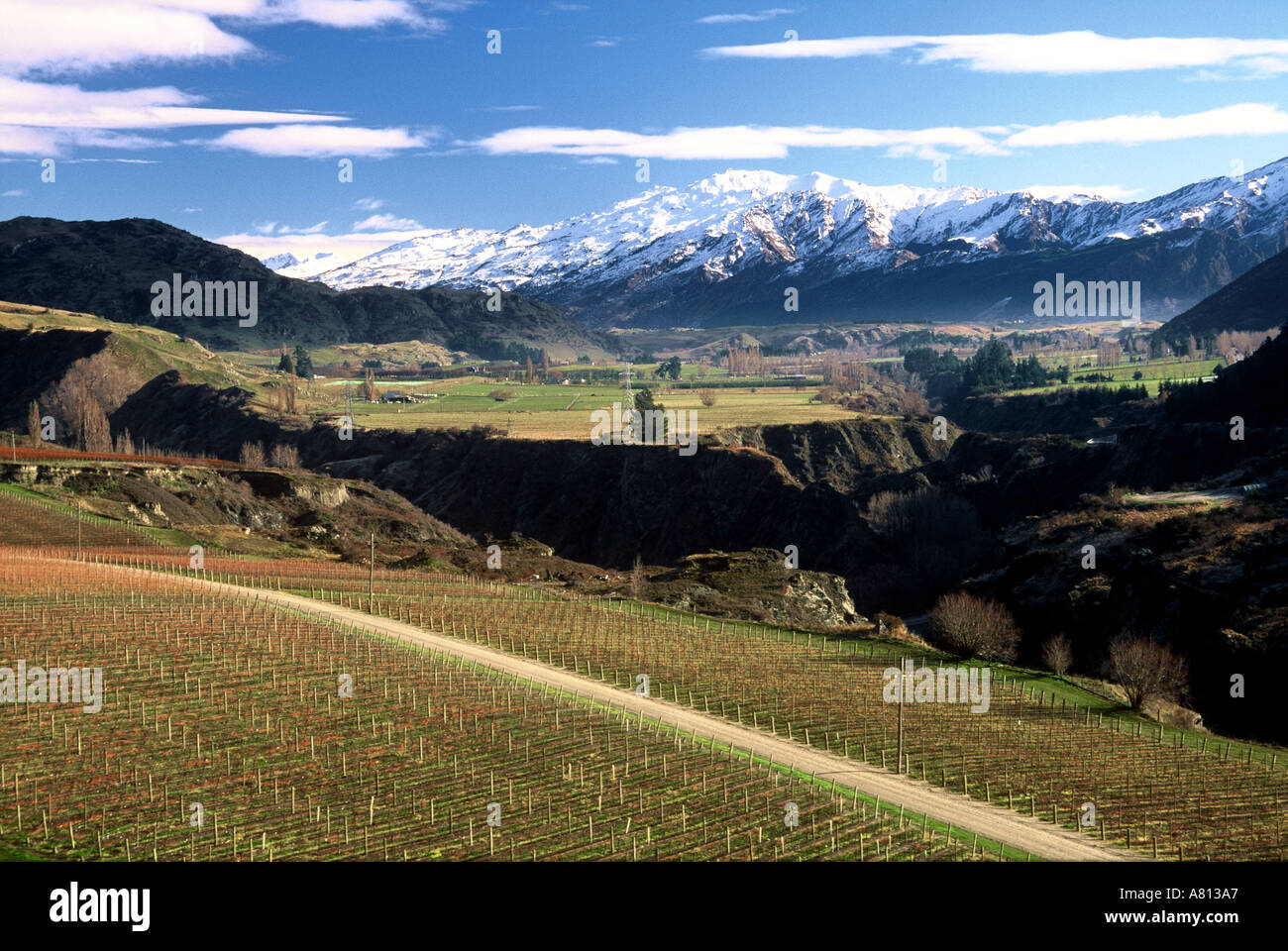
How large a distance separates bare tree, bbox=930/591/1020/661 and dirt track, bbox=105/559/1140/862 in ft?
112

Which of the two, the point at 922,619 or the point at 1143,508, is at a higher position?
the point at 1143,508

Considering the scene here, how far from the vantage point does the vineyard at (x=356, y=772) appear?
42.0 m

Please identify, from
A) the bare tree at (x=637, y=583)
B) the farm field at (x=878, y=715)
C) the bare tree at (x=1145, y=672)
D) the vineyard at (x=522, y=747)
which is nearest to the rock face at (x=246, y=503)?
the bare tree at (x=637, y=583)

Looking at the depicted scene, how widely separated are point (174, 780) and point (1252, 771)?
51.4m

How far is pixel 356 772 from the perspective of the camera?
5016 centimetres

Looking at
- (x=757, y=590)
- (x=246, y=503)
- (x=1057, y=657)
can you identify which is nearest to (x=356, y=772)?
(x=1057, y=657)

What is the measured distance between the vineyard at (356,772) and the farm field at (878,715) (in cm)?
806

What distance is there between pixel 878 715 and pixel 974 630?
28.6 meters

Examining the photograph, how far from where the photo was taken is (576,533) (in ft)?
646

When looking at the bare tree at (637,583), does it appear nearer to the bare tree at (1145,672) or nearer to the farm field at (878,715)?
the farm field at (878,715)

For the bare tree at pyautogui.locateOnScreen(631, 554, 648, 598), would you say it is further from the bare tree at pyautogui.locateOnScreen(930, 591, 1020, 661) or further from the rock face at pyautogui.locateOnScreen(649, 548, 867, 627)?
the bare tree at pyautogui.locateOnScreen(930, 591, 1020, 661)
